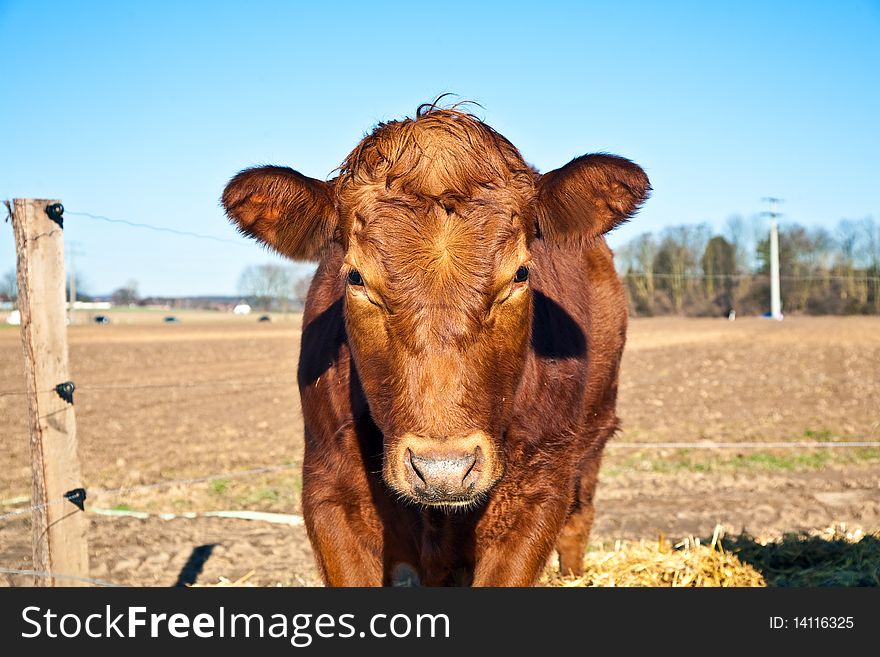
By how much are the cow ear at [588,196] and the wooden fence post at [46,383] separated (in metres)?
3.04

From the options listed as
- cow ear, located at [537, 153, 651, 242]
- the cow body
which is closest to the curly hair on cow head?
cow ear, located at [537, 153, 651, 242]

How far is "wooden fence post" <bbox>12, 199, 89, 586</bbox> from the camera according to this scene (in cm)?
491

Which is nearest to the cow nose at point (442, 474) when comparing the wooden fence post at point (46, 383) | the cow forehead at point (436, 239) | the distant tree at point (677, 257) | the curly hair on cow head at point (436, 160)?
the cow forehead at point (436, 239)

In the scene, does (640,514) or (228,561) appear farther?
(640,514)

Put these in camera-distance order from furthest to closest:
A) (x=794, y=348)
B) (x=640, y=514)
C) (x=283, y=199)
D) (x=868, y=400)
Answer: (x=794, y=348), (x=868, y=400), (x=640, y=514), (x=283, y=199)

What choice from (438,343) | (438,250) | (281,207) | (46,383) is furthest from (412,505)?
(46,383)

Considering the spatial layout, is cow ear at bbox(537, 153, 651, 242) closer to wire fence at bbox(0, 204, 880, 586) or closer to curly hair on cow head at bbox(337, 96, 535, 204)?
curly hair on cow head at bbox(337, 96, 535, 204)

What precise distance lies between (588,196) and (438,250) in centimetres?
94

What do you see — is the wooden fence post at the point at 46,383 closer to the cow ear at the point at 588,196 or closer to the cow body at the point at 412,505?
the cow body at the point at 412,505
